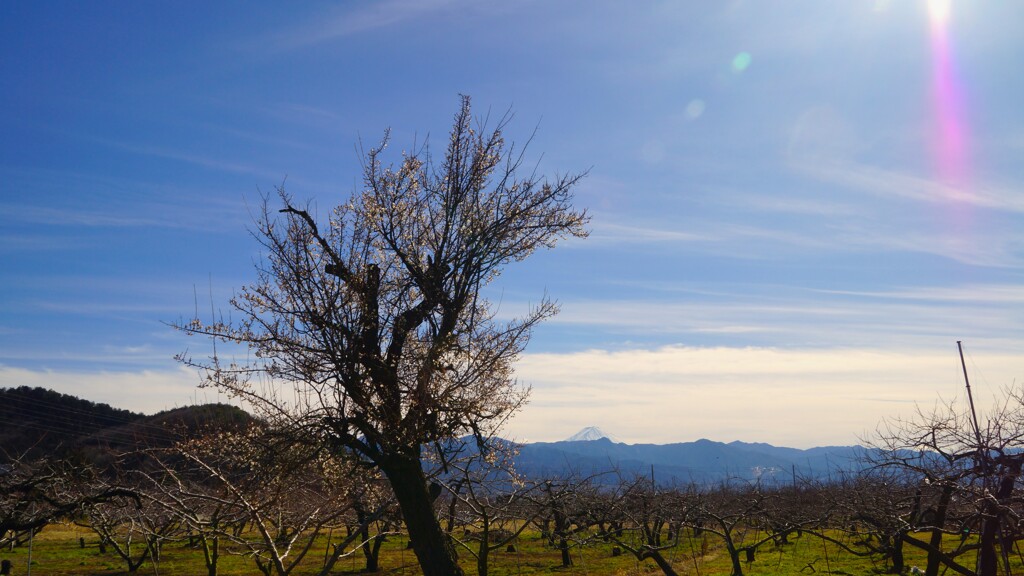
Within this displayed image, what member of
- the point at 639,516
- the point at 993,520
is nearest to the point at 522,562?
the point at 639,516

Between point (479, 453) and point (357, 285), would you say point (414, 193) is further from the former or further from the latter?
point (479, 453)

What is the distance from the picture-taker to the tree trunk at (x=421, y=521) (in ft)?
29.9

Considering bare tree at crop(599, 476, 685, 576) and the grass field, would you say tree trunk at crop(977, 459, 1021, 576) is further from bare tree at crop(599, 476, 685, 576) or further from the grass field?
the grass field

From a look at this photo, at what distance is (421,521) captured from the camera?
30.2ft

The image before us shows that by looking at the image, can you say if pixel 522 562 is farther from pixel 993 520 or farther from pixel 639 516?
pixel 993 520

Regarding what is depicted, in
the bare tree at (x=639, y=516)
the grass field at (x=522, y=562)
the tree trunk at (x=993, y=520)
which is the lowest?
the grass field at (x=522, y=562)

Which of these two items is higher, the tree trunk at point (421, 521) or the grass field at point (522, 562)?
the tree trunk at point (421, 521)

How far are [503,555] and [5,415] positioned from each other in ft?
207

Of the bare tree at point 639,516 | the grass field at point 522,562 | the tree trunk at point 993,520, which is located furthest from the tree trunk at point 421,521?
the grass field at point 522,562

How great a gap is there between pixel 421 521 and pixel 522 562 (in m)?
26.0

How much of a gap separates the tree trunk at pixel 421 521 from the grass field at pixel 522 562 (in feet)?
50.7

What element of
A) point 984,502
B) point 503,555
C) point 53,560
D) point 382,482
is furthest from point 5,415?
point 984,502

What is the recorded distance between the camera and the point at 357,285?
8570 millimetres

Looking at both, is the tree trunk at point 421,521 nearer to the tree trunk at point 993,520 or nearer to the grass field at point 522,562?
the tree trunk at point 993,520
